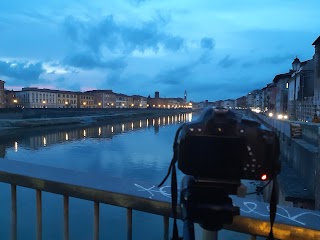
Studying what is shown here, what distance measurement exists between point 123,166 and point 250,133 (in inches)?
935

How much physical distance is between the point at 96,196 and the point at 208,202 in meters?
0.86

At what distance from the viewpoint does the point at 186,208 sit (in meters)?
1.18

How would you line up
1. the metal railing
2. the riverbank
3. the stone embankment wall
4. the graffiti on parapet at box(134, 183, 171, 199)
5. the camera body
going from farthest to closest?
the riverbank → the stone embankment wall → the graffiti on parapet at box(134, 183, 171, 199) → the metal railing → the camera body

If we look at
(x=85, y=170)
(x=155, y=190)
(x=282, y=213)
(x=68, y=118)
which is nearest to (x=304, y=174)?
(x=85, y=170)

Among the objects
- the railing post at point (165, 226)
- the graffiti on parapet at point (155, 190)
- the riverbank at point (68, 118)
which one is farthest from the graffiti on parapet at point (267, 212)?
the riverbank at point (68, 118)

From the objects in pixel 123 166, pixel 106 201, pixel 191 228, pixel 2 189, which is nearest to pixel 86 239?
pixel 2 189

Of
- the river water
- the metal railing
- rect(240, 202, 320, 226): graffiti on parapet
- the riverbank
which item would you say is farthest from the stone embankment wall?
the riverbank

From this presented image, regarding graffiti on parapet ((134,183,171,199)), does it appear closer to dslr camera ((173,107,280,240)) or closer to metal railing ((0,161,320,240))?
metal railing ((0,161,320,240))

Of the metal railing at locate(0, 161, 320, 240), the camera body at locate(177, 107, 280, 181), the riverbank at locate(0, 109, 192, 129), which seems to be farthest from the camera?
the riverbank at locate(0, 109, 192, 129)

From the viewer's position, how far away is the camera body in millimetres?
1104

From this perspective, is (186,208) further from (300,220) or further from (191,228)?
(300,220)

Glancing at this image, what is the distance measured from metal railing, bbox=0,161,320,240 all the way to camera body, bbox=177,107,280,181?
0.46 meters

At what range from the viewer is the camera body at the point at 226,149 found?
1104 millimetres

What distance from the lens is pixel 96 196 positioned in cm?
180
